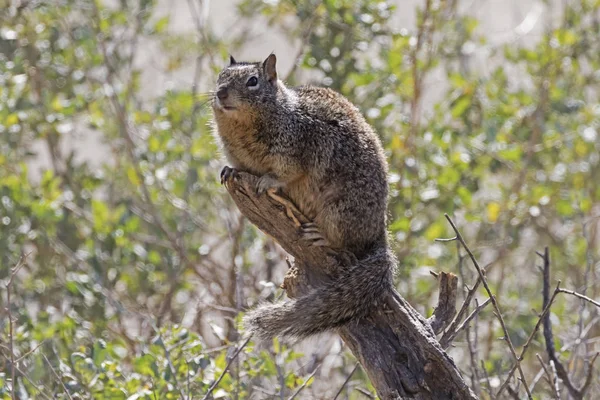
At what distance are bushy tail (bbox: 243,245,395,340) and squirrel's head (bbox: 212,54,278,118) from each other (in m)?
1.14

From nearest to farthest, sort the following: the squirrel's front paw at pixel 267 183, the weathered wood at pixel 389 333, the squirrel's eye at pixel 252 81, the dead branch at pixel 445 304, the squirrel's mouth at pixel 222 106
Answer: the weathered wood at pixel 389 333
the dead branch at pixel 445 304
the squirrel's front paw at pixel 267 183
the squirrel's mouth at pixel 222 106
the squirrel's eye at pixel 252 81

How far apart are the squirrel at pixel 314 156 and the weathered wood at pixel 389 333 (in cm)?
10

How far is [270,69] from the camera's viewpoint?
4801 millimetres

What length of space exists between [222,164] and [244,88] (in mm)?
2053

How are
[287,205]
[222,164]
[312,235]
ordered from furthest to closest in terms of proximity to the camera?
[222,164], [287,205], [312,235]

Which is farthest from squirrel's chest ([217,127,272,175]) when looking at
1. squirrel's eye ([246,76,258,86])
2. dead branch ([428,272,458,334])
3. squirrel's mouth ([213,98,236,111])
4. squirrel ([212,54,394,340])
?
dead branch ([428,272,458,334])

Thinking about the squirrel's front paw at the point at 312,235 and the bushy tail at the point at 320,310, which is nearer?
the bushy tail at the point at 320,310

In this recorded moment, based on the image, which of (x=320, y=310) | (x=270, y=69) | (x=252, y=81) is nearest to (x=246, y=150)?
(x=252, y=81)

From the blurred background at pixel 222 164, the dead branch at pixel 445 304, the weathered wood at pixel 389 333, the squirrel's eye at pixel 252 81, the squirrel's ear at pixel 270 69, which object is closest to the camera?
the weathered wood at pixel 389 333

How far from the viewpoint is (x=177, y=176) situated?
6.67 m

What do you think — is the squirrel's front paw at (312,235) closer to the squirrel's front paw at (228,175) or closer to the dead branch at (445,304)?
the squirrel's front paw at (228,175)

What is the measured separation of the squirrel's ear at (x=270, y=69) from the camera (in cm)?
479

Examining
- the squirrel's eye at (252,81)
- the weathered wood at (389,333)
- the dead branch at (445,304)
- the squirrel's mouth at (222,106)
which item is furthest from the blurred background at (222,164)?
the dead branch at (445,304)

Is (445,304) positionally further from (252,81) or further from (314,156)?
(252,81)
